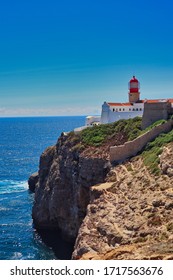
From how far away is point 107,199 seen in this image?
36.5 metres

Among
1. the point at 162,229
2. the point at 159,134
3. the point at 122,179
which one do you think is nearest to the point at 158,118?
the point at 159,134

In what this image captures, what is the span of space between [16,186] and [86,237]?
5617cm

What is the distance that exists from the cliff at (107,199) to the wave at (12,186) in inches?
750

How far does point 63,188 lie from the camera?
54.8 meters

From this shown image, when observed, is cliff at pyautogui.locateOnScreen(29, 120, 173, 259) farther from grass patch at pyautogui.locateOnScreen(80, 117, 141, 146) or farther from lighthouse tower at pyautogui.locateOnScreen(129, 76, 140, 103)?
lighthouse tower at pyautogui.locateOnScreen(129, 76, 140, 103)

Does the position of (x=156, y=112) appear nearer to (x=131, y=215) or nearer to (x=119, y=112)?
(x=119, y=112)

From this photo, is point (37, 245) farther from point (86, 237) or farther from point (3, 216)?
point (86, 237)

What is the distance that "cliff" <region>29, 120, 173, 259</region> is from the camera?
27.2 metres

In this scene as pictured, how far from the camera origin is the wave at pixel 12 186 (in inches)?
3186

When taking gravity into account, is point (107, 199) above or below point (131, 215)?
above

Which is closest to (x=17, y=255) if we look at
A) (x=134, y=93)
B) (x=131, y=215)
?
(x=131, y=215)

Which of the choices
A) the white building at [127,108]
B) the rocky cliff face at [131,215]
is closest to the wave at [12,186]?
the white building at [127,108]

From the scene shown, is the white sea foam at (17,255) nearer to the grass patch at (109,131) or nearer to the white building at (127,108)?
the grass patch at (109,131)

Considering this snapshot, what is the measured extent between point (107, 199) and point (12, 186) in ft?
172
